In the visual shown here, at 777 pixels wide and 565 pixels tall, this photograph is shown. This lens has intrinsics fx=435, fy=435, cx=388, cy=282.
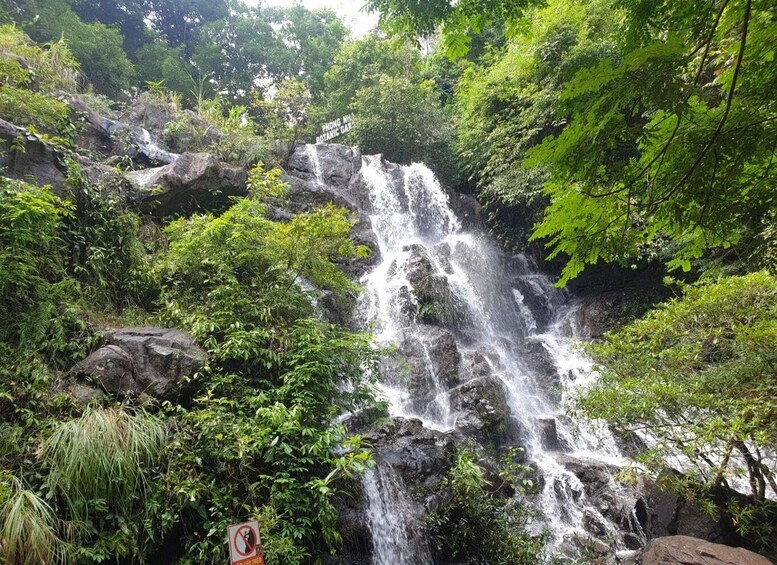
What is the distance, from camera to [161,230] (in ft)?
26.8

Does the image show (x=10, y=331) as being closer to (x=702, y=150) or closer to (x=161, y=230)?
(x=161, y=230)

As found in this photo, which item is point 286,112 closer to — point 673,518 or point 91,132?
point 91,132

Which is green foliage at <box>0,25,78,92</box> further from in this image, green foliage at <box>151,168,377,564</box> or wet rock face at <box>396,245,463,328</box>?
wet rock face at <box>396,245,463,328</box>

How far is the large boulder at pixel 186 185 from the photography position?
8.41m

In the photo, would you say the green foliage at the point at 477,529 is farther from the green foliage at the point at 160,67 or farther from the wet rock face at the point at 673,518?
the green foliage at the point at 160,67

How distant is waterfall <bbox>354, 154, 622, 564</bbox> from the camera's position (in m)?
7.52

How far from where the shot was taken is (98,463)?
3979 millimetres

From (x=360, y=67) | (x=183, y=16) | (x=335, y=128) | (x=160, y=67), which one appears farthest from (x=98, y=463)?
(x=183, y=16)

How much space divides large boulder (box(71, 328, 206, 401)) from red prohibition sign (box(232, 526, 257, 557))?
8.10 ft

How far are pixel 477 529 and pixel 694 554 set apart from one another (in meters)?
2.42

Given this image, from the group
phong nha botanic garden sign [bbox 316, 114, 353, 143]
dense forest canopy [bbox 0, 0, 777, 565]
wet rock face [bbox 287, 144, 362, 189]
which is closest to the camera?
dense forest canopy [bbox 0, 0, 777, 565]

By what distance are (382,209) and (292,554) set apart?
39.5 feet

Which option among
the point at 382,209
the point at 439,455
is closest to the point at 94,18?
the point at 382,209

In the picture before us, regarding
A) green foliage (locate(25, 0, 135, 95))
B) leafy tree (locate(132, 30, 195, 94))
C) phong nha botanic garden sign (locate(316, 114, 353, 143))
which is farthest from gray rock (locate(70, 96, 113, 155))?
phong nha botanic garden sign (locate(316, 114, 353, 143))
